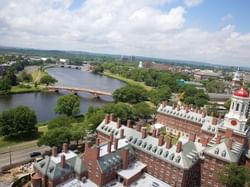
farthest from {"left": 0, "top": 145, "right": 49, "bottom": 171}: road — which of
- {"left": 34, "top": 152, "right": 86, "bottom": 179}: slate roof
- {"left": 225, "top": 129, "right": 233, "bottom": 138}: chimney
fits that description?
{"left": 225, "top": 129, "right": 233, "bottom": 138}: chimney

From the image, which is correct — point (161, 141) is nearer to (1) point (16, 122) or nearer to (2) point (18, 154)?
(2) point (18, 154)

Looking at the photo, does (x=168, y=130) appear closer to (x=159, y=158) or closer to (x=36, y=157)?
(x=159, y=158)

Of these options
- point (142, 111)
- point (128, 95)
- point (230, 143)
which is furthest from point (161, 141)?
point (128, 95)

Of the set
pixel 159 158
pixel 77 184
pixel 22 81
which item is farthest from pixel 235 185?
pixel 22 81

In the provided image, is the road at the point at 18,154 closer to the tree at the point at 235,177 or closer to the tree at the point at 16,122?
the tree at the point at 16,122

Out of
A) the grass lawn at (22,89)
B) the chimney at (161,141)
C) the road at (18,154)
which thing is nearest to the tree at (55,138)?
the road at (18,154)

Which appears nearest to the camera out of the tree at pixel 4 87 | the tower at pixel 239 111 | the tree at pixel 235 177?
the tree at pixel 235 177
